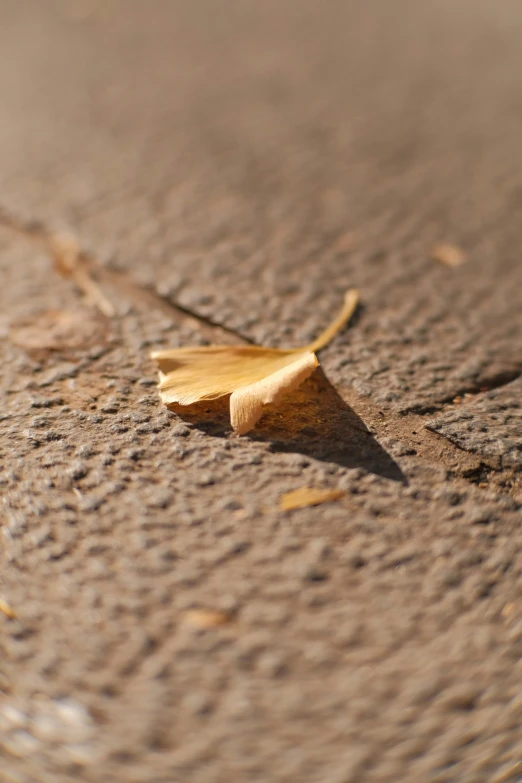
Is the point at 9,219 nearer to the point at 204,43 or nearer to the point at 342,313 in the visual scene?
the point at 342,313

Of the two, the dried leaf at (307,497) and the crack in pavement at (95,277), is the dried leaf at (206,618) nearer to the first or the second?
the dried leaf at (307,497)

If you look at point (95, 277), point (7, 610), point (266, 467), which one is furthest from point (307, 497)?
point (95, 277)

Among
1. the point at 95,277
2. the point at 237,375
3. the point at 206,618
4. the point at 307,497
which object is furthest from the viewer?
the point at 95,277

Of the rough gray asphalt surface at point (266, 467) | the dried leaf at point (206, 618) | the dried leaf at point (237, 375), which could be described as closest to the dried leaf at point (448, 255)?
the rough gray asphalt surface at point (266, 467)

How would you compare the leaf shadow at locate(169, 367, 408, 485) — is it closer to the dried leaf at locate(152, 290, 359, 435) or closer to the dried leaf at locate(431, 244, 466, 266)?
the dried leaf at locate(152, 290, 359, 435)

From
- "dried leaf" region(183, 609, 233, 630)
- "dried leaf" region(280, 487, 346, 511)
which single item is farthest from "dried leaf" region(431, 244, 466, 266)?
"dried leaf" region(183, 609, 233, 630)

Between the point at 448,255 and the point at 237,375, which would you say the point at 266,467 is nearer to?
the point at 237,375
